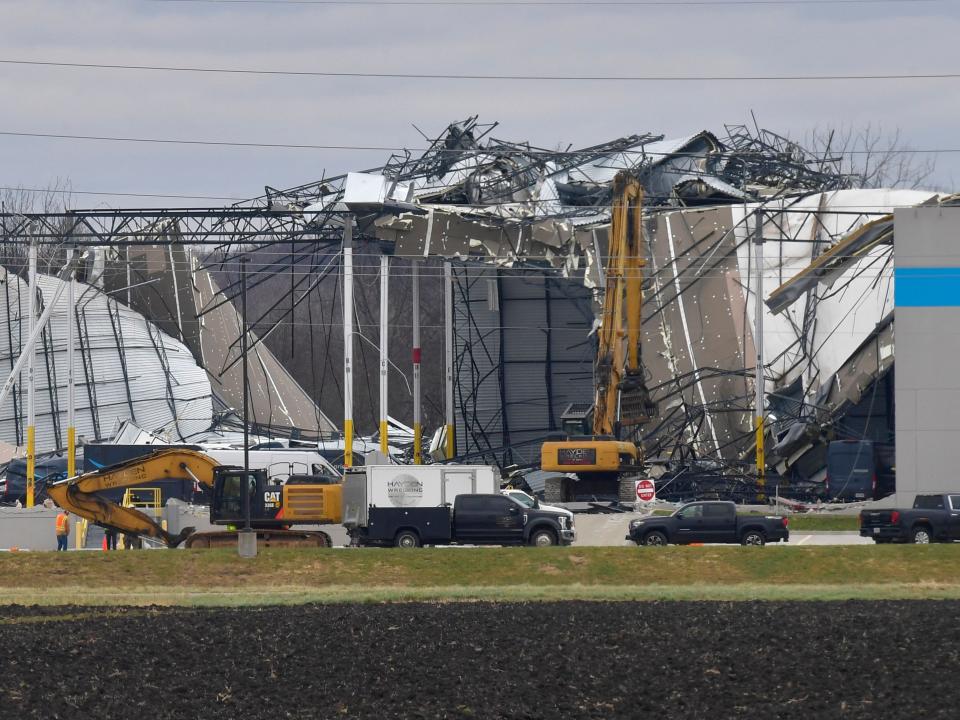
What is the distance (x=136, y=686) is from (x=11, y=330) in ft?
207

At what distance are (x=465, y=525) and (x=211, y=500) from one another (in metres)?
6.91

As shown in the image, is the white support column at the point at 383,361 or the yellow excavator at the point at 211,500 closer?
the yellow excavator at the point at 211,500

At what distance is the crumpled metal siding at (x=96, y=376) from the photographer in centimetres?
7862

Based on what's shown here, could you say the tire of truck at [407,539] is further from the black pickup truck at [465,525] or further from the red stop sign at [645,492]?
the red stop sign at [645,492]

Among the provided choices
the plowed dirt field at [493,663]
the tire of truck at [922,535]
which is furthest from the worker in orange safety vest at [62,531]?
the tire of truck at [922,535]

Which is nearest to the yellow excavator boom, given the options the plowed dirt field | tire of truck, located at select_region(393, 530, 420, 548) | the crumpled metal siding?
tire of truck, located at select_region(393, 530, 420, 548)

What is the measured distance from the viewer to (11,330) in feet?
258

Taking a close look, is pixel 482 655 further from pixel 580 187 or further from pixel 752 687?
pixel 580 187

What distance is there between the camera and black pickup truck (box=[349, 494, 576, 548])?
1591 inches

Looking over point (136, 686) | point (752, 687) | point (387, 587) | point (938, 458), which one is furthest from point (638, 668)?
point (938, 458)

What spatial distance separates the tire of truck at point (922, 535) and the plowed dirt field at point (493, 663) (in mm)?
14412

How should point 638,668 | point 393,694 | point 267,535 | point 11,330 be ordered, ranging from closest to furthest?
point 393,694 → point 638,668 → point 267,535 → point 11,330

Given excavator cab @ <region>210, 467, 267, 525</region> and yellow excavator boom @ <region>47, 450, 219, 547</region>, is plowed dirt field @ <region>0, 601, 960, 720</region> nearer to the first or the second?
excavator cab @ <region>210, 467, 267, 525</region>

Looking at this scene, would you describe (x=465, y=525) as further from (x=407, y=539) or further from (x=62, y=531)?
(x=62, y=531)
